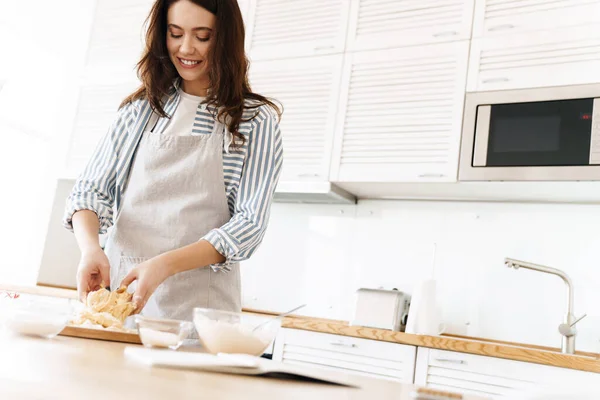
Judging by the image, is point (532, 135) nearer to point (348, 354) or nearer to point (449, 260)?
point (449, 260)

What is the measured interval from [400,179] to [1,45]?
7.29ft

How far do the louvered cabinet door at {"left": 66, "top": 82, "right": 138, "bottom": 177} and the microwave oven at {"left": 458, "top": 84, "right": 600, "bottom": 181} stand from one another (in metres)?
1.69

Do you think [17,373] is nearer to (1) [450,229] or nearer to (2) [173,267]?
(2) [173,267]

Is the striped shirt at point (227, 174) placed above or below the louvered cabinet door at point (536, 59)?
below

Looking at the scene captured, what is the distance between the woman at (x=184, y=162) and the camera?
1276 millimetres

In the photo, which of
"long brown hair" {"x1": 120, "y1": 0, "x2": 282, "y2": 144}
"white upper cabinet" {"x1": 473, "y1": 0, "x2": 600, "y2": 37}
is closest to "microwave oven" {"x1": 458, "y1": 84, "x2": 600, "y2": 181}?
"white upper cabinet" {"x1": 473, "y1": 0, "x2": 600, "y2": 37}

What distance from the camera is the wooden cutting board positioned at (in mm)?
912

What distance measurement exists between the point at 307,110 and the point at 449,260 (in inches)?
34.1

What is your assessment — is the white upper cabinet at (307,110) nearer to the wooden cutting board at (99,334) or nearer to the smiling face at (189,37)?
the smiling face at (189,37)

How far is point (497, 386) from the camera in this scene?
2.01 metres

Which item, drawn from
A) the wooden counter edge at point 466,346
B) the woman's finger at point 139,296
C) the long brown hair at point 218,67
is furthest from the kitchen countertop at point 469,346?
the woman's finger at point 139,296

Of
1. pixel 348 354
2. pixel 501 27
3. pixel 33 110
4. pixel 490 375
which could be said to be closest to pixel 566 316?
pixel 490 375

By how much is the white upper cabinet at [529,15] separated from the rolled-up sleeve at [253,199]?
1.46 m

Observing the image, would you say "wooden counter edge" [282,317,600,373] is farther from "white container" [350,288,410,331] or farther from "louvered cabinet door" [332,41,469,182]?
"louvered cabinet door" [332,41,469,182]
